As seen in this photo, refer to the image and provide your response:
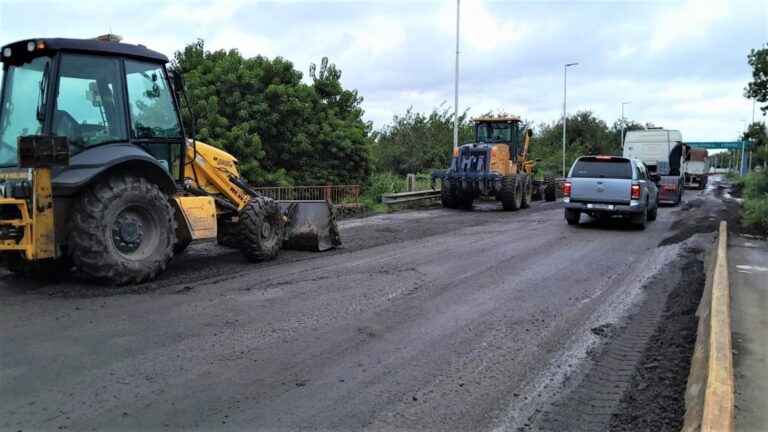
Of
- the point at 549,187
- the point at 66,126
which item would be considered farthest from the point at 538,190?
the point at 66,126

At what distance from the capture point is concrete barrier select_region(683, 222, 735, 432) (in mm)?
3430

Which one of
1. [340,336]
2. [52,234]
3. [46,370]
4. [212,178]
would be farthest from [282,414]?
[212,178]

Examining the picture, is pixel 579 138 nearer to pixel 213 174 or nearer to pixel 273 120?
pixel 273 120

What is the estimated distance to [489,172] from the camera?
20078 mm

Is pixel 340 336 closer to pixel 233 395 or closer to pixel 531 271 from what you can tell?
pixel 233 395

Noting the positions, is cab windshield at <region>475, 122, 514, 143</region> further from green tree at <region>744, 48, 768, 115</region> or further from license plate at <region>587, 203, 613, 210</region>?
green tree at <region>744, 48, 768, 115</region>

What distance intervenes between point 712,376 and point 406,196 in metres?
16.7

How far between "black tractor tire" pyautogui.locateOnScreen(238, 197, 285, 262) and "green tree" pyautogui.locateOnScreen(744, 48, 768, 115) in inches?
1045

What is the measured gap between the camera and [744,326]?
5855 millimetres

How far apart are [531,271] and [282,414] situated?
5.86 metres

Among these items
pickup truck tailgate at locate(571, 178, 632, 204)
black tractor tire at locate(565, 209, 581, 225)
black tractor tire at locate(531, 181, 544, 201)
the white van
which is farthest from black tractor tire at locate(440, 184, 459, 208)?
the white van

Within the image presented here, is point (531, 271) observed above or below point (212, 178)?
below

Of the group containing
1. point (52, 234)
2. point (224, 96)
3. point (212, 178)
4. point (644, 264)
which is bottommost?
point (644, 264)

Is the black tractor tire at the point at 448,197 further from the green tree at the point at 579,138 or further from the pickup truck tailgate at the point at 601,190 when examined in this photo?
the green tree at the point at 579,138
